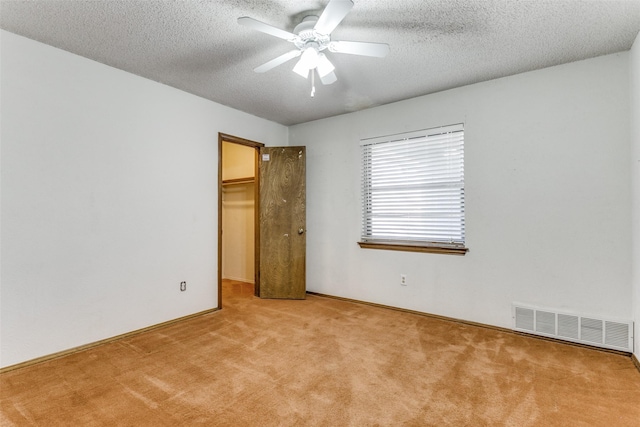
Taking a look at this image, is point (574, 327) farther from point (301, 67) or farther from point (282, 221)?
point (282, 221)

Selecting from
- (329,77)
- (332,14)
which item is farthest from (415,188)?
(332,14)

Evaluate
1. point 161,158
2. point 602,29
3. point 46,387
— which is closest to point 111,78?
point 161,158

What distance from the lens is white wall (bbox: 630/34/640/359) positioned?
2.39m

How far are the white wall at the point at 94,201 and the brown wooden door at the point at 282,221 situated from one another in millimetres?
828

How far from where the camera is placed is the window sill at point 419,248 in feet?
10.9

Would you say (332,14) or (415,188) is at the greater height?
(332,14)

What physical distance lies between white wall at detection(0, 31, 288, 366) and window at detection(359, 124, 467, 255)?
2015mm

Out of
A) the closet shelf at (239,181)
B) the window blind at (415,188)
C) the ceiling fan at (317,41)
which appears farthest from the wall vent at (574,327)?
the closet shelf at (239,181)

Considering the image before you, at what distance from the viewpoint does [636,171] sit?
7.99 ft

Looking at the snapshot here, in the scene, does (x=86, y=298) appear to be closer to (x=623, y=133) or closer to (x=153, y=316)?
(x=153, y=316)

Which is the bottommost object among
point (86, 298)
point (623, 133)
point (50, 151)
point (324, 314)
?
point (324, 314)

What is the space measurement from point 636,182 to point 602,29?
3.92 feet

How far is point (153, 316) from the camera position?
10.4ft

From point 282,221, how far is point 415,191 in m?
1.85
